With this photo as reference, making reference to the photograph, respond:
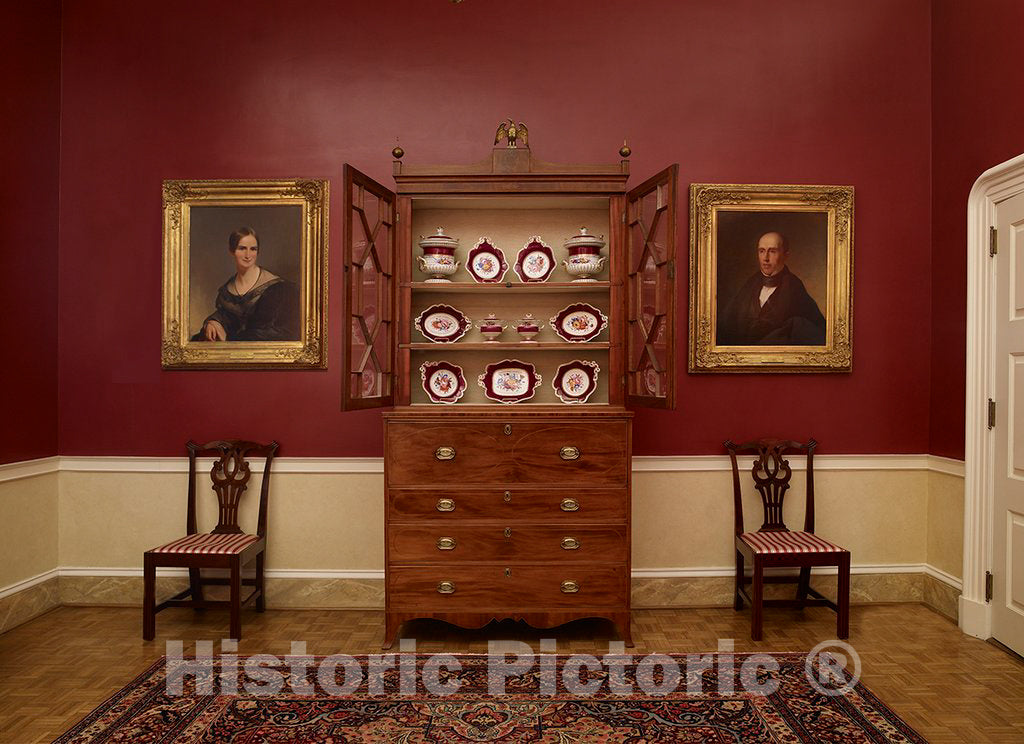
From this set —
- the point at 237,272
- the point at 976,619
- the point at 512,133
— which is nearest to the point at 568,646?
the point at 976,619

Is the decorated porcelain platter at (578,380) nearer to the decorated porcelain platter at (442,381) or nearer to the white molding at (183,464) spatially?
the decorated porcelain platter at (442,381)

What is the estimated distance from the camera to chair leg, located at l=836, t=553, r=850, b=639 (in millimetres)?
4074

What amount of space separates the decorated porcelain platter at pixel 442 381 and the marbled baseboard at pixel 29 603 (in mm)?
2737

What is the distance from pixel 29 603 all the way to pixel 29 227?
91.5 inches

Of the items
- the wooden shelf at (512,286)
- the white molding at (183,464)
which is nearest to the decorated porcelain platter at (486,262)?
the wooden shelf at (512,286)

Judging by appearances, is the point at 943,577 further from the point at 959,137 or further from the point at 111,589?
the point at 111,589

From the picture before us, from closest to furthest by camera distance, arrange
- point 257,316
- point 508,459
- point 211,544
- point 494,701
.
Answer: point 494,701, point 508,459, point 211,544, point 257,316

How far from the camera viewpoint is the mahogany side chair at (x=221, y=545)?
4062mm

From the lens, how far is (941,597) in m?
4.54

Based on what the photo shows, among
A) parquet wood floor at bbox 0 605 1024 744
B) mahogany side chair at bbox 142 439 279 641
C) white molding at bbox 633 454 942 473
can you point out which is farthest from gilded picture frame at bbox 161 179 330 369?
white molding at bbox 633 454 942 473

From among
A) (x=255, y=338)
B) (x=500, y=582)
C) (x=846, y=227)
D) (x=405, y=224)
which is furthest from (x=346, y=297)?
(x=846, y=227)

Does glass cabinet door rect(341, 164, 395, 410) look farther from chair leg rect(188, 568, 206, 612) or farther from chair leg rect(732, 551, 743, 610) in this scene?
chair leg rect(732, 551, 743, 610)

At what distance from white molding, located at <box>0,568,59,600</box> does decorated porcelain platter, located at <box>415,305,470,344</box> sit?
9.43 ft

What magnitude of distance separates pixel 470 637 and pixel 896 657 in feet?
7.59
